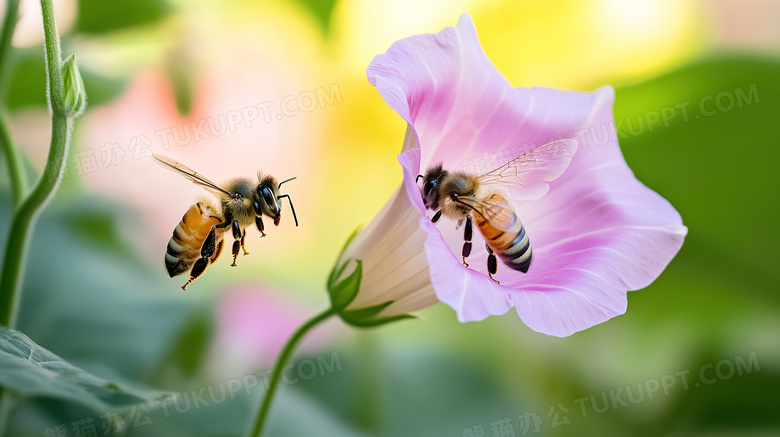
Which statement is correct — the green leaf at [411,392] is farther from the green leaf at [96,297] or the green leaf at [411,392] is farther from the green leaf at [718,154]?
the green leaf at [718,154]

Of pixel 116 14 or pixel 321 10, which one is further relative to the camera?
pixel 321 10

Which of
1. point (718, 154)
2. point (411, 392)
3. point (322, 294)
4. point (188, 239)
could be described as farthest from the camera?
point (322, 294)

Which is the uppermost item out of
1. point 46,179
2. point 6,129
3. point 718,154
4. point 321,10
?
point 321,10

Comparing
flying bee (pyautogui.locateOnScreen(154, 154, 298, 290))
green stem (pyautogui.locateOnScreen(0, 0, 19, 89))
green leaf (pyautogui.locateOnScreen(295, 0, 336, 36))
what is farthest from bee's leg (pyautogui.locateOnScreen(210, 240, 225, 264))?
green leaf (pyautogui.locateOnScreen(295, 0, 336, 36))

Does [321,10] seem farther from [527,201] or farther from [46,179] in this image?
[46,179]

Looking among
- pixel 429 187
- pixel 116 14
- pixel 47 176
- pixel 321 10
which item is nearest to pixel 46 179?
pixel 47 176

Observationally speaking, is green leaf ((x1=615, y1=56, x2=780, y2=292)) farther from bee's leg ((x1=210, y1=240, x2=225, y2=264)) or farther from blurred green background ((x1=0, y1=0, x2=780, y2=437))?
bee's leg ((x1=210, y1=240, x2=225, y2=264))

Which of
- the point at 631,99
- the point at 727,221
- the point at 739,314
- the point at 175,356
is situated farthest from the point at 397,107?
the point at 739,314
